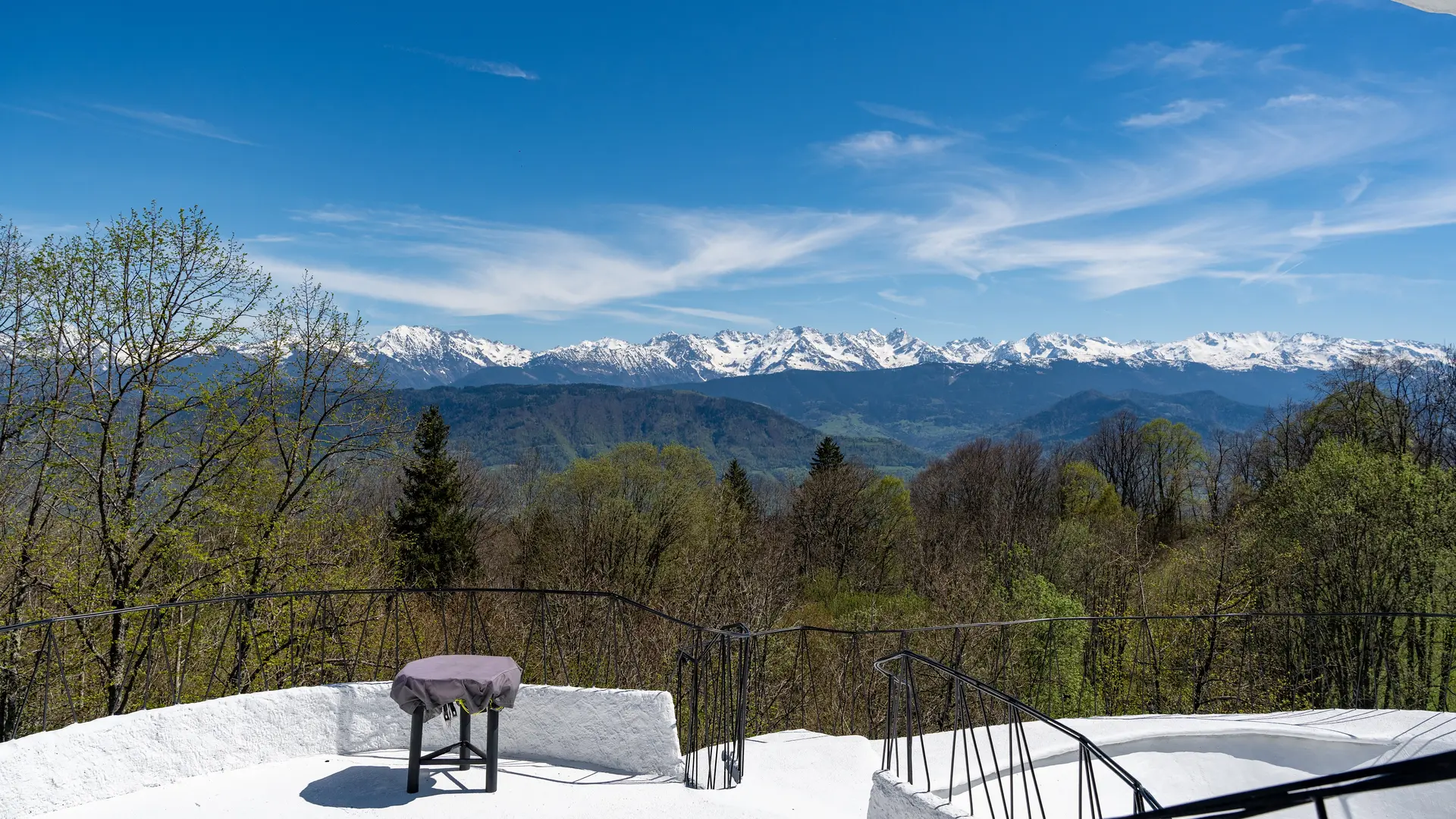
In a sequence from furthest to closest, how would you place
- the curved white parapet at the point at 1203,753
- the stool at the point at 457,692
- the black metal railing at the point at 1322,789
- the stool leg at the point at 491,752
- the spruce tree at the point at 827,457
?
the spruce tree at the point at 827,457, the curved white parapet at the point at 1203,753, the stool leg at the point at 491,752, the stool at the point at 457,692, the black metal railing at the point at 1322,789

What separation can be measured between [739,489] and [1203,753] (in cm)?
3898

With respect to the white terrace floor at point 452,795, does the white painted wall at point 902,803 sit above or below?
above

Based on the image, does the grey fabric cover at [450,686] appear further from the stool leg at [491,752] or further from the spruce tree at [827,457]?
the spruce tree at [827,457]

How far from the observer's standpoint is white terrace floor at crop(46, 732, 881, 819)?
244 inches

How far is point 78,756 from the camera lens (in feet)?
19.9

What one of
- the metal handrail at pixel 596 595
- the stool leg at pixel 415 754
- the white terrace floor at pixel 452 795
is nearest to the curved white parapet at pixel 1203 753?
the metal handrail at pixel 596 595

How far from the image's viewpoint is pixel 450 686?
6.30 metres

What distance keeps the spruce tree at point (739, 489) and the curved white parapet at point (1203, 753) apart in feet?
117

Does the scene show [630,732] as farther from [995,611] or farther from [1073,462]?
[1073,462]

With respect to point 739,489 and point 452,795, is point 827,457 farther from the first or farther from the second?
point 452,795

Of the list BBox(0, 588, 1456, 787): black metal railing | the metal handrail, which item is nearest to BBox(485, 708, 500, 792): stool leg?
the metal handrail

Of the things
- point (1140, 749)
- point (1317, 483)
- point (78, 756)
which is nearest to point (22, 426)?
point (78, 756)

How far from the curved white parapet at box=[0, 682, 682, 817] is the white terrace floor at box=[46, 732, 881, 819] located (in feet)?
0.39

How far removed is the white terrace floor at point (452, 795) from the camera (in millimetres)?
6188
